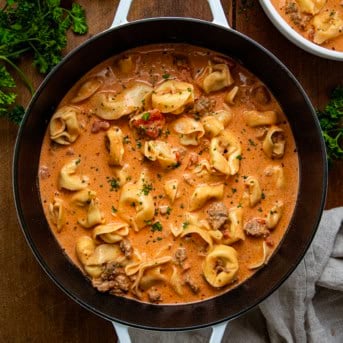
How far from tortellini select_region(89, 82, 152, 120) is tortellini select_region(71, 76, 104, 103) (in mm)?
55

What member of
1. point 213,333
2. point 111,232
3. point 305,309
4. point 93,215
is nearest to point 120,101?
point 93,215

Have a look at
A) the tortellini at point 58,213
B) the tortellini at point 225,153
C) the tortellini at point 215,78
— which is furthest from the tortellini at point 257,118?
the tortellini at point 58,213

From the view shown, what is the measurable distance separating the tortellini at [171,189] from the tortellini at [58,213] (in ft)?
2.65

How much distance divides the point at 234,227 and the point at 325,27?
64.9 inches

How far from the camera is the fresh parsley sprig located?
460 cm

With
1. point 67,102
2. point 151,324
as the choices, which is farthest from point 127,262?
point 67,102

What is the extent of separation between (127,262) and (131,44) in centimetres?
169

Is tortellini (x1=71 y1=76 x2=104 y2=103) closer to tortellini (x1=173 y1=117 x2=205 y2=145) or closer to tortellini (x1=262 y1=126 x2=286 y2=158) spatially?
tortellini (x1=173 y1=117 x2=205 y2=145)

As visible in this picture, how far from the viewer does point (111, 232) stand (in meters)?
4.64

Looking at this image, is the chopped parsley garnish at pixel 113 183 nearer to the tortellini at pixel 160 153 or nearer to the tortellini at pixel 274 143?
the tortellini at pixel 160 153

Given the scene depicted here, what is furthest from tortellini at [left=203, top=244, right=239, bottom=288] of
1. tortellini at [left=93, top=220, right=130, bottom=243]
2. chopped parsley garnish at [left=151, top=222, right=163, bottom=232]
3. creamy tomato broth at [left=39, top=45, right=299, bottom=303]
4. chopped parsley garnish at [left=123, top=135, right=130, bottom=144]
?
chopped parsley garnish at [left=123, top=135, right=130, bottom=144]

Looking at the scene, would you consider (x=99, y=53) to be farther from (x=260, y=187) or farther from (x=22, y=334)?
(x=22, y=334)

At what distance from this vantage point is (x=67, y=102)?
484 cm

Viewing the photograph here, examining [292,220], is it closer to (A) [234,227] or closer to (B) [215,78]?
(A) [234,227]
